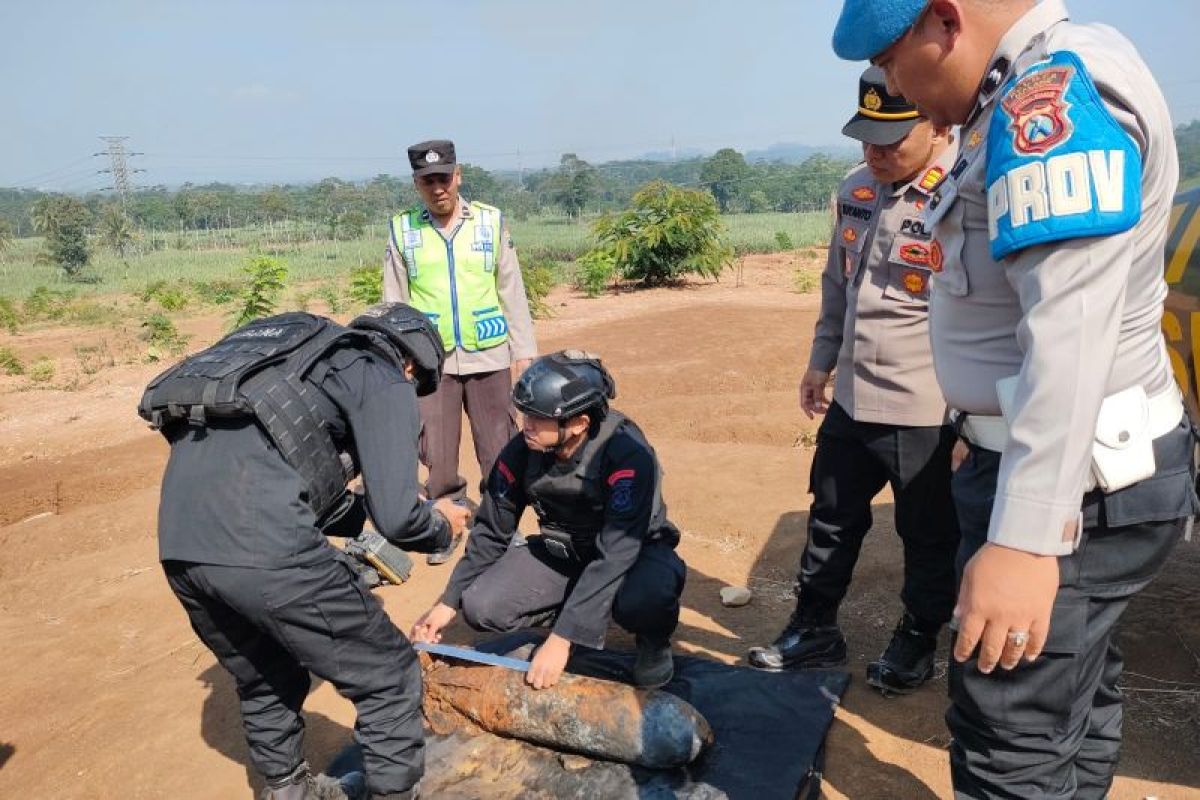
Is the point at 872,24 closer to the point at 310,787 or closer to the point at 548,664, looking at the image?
the point at 548,664

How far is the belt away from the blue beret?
0.65m

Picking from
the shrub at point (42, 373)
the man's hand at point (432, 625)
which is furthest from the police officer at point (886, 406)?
the shrub at point (42, 373)

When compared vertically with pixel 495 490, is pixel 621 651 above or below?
below

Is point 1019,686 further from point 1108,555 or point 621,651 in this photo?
point 621,651

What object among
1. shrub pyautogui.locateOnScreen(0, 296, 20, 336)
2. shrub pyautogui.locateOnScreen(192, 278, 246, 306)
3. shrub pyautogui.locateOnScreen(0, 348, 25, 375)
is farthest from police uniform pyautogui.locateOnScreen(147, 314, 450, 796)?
shrub pyautogui.locateOnScreen(192, 278, 246, 306)

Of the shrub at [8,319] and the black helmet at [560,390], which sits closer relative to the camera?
the black helmet at [560,390]

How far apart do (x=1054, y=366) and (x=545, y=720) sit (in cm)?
Answer: 212

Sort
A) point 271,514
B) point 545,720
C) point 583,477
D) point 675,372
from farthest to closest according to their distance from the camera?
1. point 675,372
2. point 583,477
3. point 545,720
4. point 271,514

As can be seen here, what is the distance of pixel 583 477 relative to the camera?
3.19 meters

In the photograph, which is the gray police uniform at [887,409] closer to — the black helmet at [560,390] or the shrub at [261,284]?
the black helmet at [560,390]

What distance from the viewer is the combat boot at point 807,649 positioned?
11.3 feet

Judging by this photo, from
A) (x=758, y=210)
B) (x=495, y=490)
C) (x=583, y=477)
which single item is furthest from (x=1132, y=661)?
(x=758, y=210)

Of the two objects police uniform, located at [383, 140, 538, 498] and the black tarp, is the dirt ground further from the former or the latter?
police uniform, located at [383, 140, 538, 498]

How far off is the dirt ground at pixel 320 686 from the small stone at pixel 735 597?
4 cm
